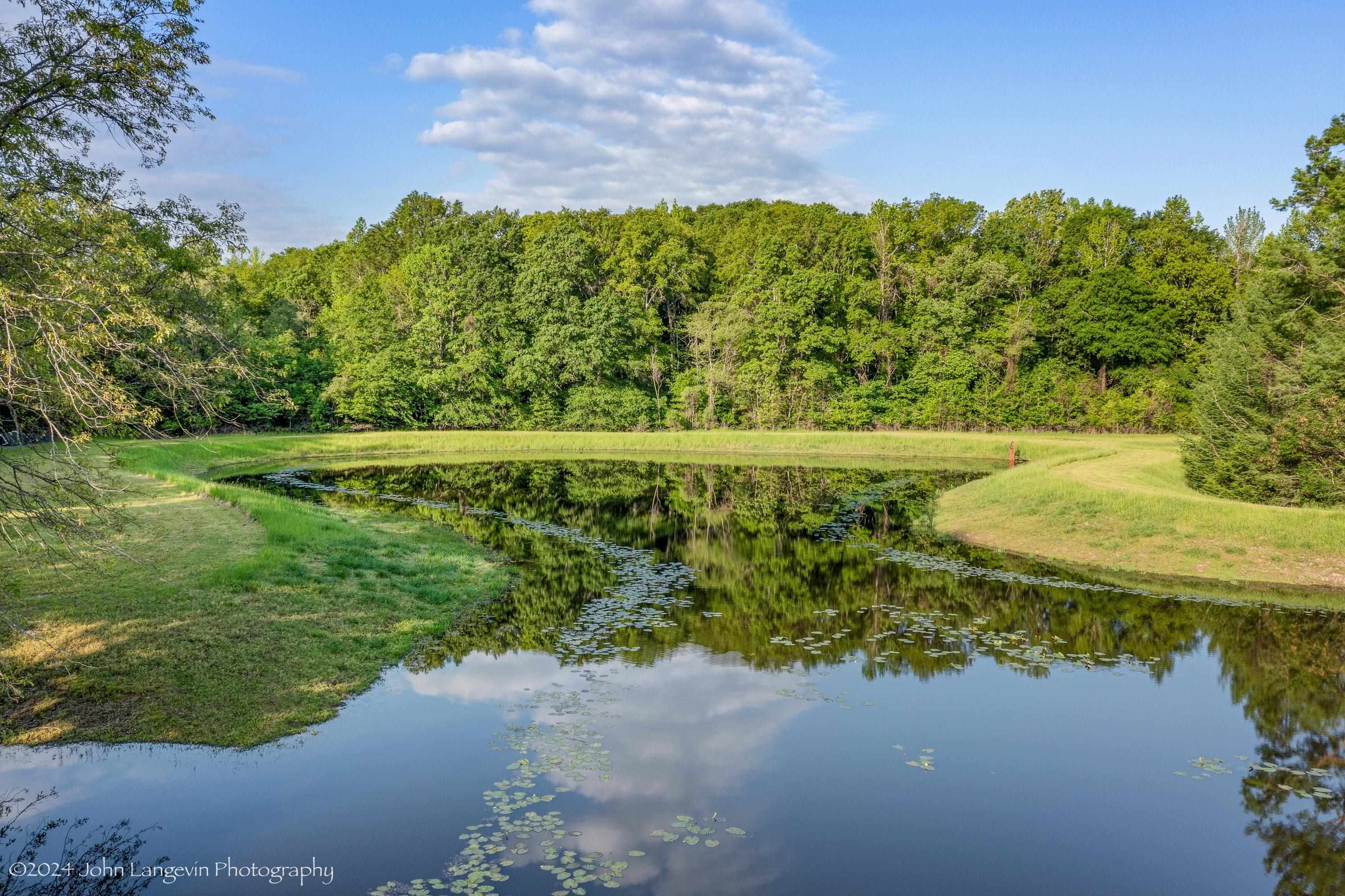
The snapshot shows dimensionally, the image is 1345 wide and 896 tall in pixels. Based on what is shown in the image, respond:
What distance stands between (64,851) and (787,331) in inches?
2194

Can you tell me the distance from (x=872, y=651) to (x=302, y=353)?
6083cm

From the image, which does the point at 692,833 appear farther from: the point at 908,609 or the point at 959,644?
the point at 908,609

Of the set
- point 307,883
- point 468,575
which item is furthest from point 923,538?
point 307,883

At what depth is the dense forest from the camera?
192 ft

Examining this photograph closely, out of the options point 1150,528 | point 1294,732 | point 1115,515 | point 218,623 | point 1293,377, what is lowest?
point 1294,732

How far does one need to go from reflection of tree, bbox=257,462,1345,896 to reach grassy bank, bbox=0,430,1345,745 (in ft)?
4.84

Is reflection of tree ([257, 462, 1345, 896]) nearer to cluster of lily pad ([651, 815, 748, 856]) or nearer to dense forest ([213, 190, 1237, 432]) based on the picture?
cluster of lily pad ([651, 815, 748, 856])

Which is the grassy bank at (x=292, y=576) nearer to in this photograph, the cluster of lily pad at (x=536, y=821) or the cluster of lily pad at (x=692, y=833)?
the cluster of lily pad at (x=536, y=821)

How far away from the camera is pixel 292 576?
15.9 meters

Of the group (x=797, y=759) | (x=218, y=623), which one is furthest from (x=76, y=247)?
(x=797, y=759)

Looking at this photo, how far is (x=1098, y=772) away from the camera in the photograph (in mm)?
9820

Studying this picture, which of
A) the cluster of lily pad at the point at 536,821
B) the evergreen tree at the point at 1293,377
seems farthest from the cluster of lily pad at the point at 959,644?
the evergreen tree at the point at 1293,377

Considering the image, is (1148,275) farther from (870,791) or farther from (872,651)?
(870,791)

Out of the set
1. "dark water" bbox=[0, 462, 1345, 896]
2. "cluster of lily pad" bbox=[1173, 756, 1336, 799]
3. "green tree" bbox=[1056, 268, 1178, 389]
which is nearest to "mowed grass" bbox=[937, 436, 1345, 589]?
"dark water" bbox=[0, 462, 1345, 896]
